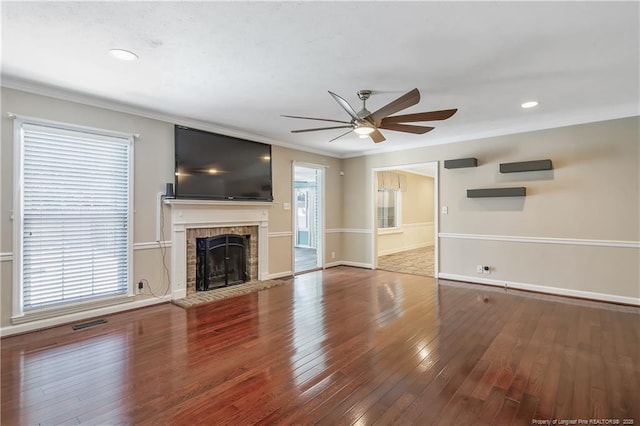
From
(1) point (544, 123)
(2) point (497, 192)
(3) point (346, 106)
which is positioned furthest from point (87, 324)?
(1) point (544, 123)

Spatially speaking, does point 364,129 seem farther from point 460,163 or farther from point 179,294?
point 179,294

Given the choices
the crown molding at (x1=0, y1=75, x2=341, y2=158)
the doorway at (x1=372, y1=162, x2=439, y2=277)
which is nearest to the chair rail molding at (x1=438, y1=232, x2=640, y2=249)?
the doorway at (x1=372, y1=162, x2=439, y2=277)

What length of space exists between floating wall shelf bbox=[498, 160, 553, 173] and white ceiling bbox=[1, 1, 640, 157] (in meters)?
0.80

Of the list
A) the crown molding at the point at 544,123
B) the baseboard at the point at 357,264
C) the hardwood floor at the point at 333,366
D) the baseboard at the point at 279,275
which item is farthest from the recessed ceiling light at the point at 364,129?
the baseboard at the point at 357,264

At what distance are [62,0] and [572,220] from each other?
19.9 feet

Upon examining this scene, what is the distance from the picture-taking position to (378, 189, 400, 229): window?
350 inches

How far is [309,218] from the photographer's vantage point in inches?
424

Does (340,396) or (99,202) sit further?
(99,202)

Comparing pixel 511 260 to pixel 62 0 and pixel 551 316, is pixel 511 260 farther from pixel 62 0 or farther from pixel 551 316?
pixel 62 0

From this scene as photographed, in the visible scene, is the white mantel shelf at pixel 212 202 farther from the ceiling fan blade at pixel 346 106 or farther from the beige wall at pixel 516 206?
the ceiling fan blade at pixel 346 106

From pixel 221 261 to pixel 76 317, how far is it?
199 centimetres

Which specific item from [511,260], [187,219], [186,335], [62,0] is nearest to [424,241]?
[511,260]

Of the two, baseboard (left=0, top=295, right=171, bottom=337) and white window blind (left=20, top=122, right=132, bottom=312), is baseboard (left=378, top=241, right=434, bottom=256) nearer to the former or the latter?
baseboard (left=0, top=295, right=171, bottom=337)

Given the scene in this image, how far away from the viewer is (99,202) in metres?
3.78
